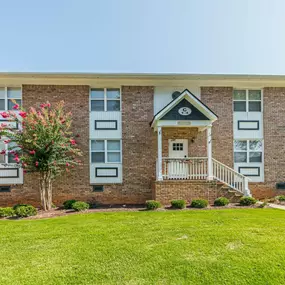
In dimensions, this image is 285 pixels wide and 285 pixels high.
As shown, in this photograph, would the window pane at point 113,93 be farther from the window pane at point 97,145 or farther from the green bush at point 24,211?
the green bush at point 24,211

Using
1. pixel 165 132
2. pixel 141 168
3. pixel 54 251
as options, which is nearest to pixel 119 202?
pixel 141 168

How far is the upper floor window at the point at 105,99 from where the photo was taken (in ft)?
40.2

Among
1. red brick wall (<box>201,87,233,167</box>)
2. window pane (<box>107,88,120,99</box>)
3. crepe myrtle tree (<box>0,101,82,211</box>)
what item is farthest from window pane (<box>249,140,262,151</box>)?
crepe myrtle tree (<box>0,101,82,211</box>)

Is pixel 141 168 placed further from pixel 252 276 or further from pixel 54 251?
pixel 252 276

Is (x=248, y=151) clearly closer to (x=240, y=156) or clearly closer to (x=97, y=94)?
(x=240, y=156)

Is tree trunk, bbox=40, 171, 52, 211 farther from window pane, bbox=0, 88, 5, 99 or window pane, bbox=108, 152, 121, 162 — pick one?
window pane, bbox=0, 88, 5, 99

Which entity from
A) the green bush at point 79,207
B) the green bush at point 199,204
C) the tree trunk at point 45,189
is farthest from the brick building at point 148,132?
the green bush at point 79,207

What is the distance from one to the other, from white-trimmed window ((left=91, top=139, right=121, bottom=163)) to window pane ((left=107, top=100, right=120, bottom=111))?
1724 millimetres

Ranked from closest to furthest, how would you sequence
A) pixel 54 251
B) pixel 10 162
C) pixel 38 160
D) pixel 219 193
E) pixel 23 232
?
pixel 54 251
pixel 23 232
pixel 38 160
pixel 219 193
pixel 10 162

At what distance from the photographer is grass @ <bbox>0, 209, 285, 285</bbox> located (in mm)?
4258

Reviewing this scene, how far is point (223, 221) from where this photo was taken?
288 inches

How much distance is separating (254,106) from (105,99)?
8.20 meters

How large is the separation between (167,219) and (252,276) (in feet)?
12.1

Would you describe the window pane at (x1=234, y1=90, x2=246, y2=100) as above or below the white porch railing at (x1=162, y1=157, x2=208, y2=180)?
above
